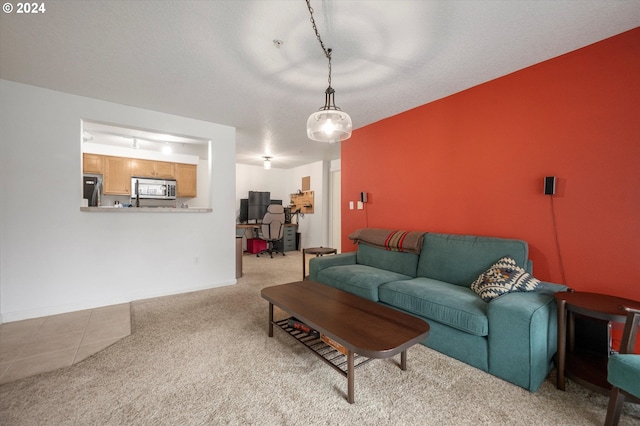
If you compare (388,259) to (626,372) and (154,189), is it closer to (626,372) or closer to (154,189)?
(626,372)

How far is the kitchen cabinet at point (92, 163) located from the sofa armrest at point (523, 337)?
6.53m

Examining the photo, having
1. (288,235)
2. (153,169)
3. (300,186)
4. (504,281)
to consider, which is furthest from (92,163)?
(504,281)

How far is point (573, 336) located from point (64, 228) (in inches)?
194

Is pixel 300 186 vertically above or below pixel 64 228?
above

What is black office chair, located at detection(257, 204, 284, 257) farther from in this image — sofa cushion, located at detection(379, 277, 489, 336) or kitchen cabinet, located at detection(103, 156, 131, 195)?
sofa cushion, located at detection(379, 277, 489, 336)

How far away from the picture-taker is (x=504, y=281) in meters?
2.04

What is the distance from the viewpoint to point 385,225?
3.72 metres

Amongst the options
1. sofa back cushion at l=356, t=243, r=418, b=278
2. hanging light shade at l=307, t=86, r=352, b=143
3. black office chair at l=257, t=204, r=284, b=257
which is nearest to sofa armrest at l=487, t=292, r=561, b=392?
sofa back cushion at l=356, t=243, r=418, b=278

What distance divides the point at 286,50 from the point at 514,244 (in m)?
2.55

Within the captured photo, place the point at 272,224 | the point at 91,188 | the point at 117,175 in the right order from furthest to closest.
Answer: the point at 272,224, the point at 117,175, the point at 91,188

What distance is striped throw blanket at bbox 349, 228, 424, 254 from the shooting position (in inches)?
117

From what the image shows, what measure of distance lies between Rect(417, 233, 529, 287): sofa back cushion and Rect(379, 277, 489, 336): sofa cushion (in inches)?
5.6

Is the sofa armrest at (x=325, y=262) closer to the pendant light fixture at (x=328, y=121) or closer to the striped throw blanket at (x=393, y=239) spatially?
the striped throw blanket at (x=393, y=239)

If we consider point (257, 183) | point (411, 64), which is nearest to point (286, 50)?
point (411, 64)
